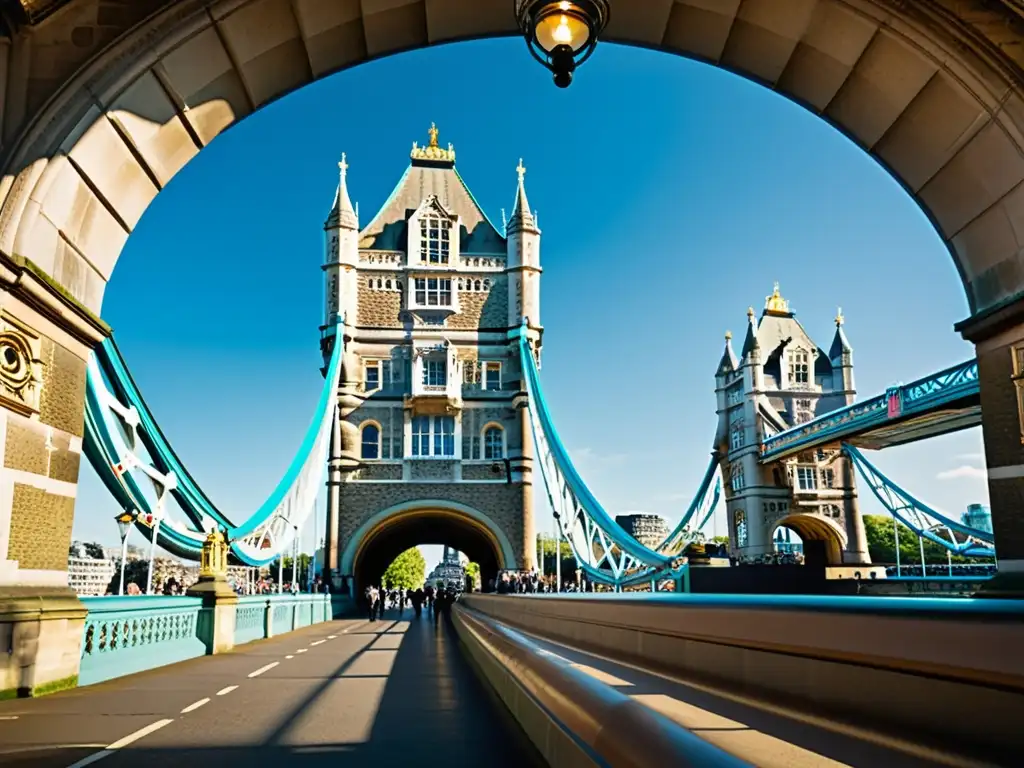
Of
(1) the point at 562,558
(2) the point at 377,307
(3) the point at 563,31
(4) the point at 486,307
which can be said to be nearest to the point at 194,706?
(3) the point at 563,31

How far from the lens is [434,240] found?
3506cm

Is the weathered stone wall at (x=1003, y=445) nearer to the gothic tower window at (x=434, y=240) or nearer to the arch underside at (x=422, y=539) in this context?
the arch underside at (x=422, y=539)

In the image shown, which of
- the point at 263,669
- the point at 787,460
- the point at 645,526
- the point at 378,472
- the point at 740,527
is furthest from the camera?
the point at 645,526

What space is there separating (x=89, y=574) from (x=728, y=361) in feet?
106

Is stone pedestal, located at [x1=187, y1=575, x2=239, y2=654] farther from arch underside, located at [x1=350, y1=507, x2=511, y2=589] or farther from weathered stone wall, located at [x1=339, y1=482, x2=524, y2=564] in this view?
arch underside, located at [x1=350, y1=507, x2=511, y2=589]

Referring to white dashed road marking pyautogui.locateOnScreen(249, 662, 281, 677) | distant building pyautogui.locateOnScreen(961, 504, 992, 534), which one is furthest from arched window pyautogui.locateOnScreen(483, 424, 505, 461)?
distant building pyautogui.locateOnScreen(961, 504, 992, 534)

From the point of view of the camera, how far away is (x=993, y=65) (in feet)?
15.8

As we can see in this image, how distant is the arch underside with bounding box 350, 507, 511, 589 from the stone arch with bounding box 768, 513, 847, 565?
13019 millimetres

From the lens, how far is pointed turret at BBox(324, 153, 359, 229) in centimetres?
3425

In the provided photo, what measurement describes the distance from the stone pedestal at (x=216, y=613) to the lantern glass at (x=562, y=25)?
27.5 feet

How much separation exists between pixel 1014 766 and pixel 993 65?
5.05m

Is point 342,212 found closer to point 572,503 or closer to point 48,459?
point 572,503

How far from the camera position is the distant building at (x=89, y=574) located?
56.6ft

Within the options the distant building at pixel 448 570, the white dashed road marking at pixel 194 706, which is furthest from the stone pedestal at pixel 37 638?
the distant building at pixel 448 570
